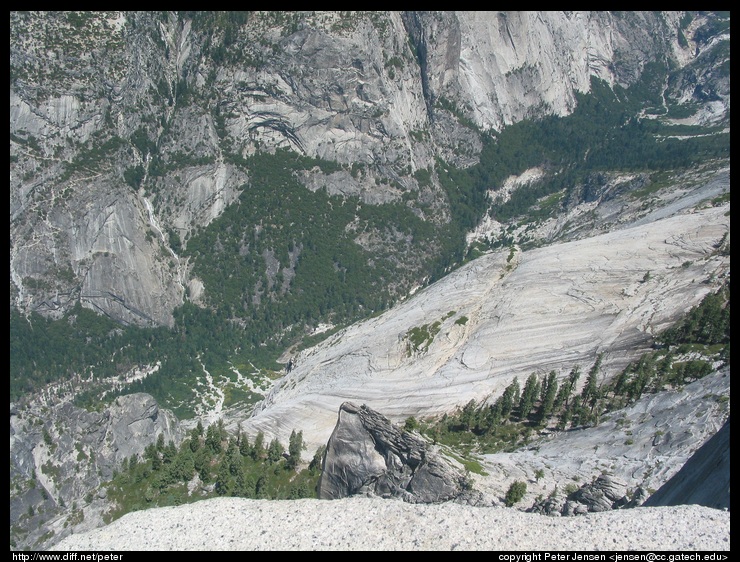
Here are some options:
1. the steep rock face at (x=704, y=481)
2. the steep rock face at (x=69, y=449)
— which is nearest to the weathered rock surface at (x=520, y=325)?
the steep rock face at (x=69, y=449)

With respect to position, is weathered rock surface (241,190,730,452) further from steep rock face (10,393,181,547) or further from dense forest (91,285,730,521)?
steep rock face (10,393,181,547)

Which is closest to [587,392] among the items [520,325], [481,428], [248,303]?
[481,428]

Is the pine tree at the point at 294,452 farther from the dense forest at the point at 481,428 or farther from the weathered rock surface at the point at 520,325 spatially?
the weathered rock surface at the point at 520,325

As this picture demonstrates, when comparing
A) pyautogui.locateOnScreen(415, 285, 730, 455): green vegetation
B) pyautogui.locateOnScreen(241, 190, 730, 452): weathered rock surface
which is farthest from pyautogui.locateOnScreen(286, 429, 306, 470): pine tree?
pyautogui.locateOnScreen(415, 285, 730, 455): green vegetation

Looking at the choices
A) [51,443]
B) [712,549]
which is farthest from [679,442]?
[51,443]

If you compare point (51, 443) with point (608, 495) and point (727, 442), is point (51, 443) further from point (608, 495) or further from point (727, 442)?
point (727, 442)

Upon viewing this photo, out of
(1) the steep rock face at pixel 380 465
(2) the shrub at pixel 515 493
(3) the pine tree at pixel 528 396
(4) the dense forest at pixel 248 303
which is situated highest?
(4) the dense forest at pixel 248 303
